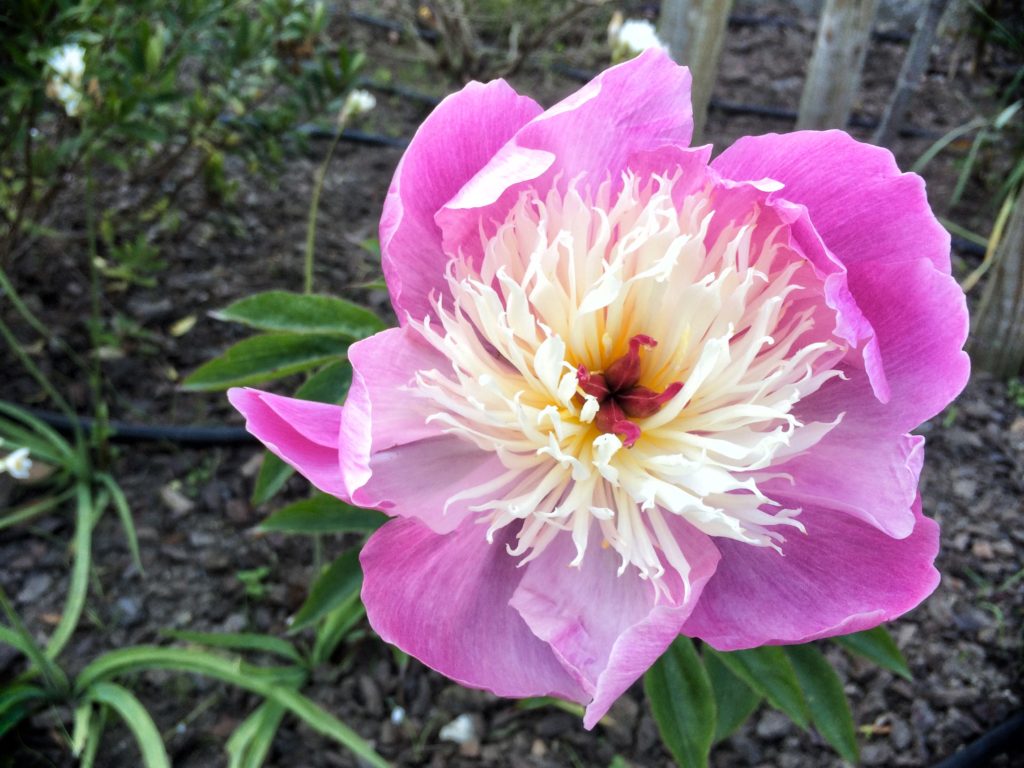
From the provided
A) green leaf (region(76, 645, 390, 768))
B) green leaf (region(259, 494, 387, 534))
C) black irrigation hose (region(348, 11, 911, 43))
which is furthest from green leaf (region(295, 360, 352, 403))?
black irrigation hose (region(348, 11, 911, 43))

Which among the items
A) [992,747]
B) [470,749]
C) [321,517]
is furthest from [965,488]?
[321,517]

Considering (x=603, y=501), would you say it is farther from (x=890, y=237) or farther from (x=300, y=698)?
(x=300, y=698)

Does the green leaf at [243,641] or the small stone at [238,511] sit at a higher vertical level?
the green leaf at [243,641]

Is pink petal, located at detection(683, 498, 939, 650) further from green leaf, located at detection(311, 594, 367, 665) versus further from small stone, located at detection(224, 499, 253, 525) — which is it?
small stone, located at detection(224, 499, 253, 525)

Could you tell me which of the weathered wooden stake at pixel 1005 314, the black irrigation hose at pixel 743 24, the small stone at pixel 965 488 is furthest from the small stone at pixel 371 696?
the black irrigation hose at pixel 743 24

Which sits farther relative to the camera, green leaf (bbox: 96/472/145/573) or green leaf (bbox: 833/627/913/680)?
green leaf (bbox: 96/472/145/573)

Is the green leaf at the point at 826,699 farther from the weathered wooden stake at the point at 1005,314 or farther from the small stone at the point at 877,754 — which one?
the weathered wooden stake at the point at 1005,314

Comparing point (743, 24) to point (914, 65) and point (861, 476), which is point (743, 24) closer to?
point (914, 65)

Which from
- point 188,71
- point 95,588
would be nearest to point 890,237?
point 95,588
